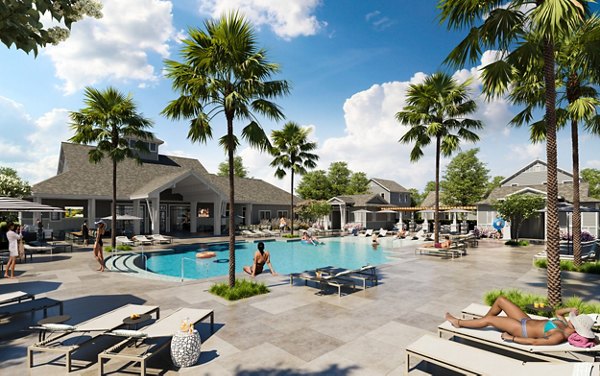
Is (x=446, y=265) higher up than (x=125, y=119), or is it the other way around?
(x=125, y=119)

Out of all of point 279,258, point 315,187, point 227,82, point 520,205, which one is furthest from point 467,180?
point 227,82

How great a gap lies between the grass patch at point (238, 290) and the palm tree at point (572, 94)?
10.8 meters

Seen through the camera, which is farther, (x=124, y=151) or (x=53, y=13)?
(x=124, y=151)

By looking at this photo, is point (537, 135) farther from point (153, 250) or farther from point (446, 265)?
point (153, 250)

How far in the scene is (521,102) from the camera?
1105 centimetres

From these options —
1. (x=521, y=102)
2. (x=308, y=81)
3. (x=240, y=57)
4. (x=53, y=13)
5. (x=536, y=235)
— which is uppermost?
(x=308, y=81)

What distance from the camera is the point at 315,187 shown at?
6259 cm

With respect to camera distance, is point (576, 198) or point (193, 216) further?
point (193, 216)

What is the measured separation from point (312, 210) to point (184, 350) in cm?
3124

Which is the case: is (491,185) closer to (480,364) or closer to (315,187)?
(315,187)

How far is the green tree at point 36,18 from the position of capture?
9.45ft

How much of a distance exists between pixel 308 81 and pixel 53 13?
16.6 meters

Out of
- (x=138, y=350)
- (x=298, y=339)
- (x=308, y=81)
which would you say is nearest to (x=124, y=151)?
(x=308, y=81)

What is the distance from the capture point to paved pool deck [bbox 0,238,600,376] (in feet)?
17.2
